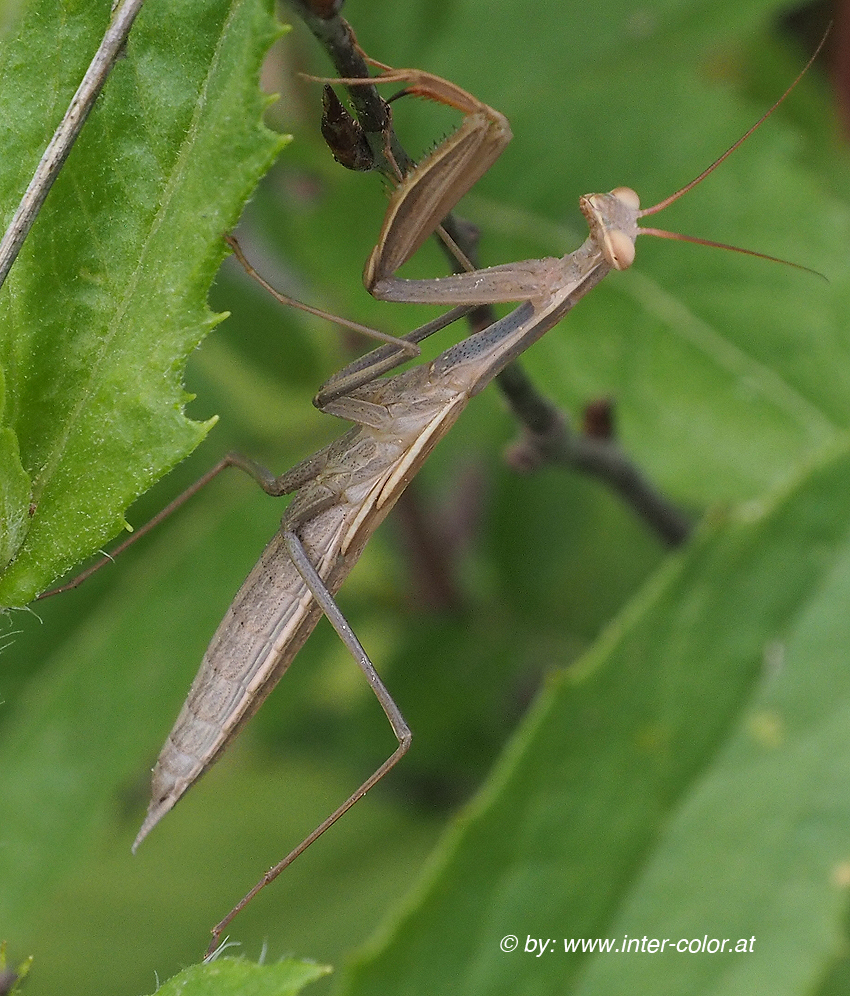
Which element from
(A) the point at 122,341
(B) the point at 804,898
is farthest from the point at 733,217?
(A) the point at 122,341

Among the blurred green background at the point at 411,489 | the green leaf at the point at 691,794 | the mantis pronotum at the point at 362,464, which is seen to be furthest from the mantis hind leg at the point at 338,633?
the blurred green background at the point at 411,489

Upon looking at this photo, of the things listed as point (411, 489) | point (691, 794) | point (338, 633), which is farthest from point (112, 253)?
point (411, 489)

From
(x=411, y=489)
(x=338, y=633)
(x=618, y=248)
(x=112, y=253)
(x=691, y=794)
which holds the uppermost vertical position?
(x=112, y=253)

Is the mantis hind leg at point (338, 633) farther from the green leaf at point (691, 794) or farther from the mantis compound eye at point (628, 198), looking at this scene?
the mantis compound eye at point (628, 198)

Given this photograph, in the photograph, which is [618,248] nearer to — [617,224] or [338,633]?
[617,224]

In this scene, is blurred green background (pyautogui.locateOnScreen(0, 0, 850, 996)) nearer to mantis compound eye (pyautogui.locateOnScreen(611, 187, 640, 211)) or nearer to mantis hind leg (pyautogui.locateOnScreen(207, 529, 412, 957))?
mantis compound eye (pyautogui.locateOnScreen(611, 187, 640, 211))

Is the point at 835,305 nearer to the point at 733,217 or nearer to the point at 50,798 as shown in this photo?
the point at 733,217
